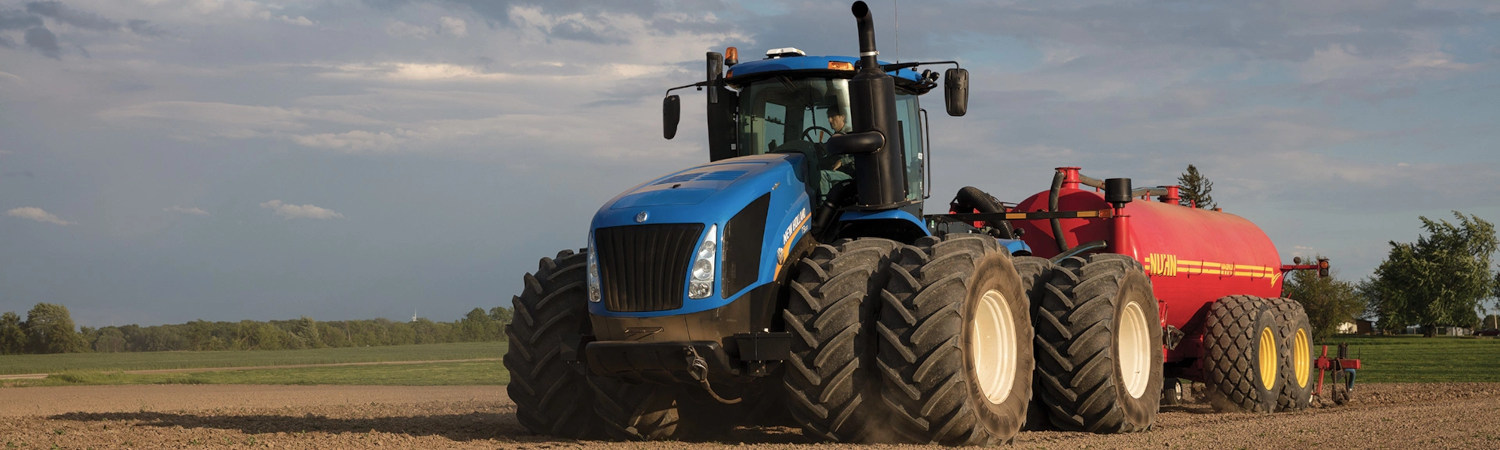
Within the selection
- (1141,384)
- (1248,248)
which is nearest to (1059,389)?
(1141,384)

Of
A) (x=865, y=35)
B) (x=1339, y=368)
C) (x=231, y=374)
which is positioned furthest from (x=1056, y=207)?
(x=231, y=374)

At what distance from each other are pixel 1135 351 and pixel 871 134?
4509 millimetres

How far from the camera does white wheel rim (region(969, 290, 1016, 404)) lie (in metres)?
9.89

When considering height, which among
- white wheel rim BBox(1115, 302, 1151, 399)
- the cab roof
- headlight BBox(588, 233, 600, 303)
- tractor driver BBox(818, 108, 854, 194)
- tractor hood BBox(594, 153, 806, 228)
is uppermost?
the cab roof

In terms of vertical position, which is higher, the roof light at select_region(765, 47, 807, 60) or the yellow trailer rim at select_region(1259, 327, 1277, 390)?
the roof light at select_region(765, 47, 807, 60)

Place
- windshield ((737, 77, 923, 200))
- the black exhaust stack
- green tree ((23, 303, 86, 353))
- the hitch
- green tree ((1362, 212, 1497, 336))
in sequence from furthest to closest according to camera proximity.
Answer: green tree ((1362, 212, 1497, 336)), green tree ((23, 303, 86, 353)), the hitch, windshield ((737, 77, 923, 200)), the black exhaust stack

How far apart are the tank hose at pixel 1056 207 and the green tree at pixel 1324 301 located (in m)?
34.9

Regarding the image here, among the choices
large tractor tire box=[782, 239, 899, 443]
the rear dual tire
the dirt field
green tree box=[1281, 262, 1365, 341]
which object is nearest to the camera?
large tractor tire box=[782, 239, 899, 443]

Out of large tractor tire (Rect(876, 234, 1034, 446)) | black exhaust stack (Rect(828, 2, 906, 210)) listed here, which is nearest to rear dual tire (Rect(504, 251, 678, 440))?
large tractor tire (Rect(876, 234, 1034, 446))

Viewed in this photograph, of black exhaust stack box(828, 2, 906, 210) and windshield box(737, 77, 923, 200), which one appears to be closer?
black exhaust stack box(828, 2, 906, 210)

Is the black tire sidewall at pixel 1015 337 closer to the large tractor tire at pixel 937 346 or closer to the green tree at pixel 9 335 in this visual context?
the large tractor tire at pixel 937 346

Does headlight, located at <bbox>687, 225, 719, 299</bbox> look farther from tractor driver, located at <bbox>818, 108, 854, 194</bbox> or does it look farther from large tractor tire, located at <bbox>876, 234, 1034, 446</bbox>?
tractor driver, located at <bbox>818, 108, 854, 194</bbox>

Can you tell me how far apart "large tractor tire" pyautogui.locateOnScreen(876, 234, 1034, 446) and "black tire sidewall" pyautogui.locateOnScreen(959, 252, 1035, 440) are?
11 millimetres

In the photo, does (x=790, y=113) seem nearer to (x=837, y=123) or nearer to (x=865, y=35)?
(x=837, y=123)
